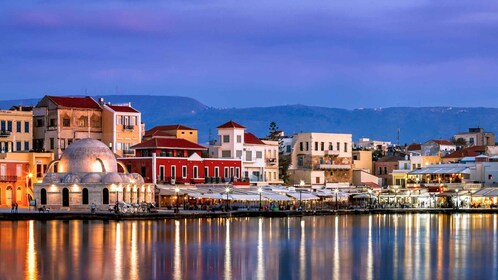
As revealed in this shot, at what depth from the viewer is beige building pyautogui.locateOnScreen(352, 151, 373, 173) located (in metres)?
134

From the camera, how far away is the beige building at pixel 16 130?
101 meters

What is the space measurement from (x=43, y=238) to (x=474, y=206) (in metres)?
67.5

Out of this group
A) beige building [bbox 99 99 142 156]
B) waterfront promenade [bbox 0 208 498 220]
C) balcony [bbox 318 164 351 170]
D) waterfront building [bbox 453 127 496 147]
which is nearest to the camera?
waterfront promenade [bbox 0 208 498 220]

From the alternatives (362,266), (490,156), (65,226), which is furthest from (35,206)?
(490,156)

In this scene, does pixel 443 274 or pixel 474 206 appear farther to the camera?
pixel 474 206

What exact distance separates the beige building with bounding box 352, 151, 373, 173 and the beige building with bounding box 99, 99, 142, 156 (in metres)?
36.1

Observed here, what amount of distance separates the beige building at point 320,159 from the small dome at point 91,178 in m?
35.7

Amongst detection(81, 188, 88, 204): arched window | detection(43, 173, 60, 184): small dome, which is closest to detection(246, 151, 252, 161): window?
detection(81, 188, 88, 204): arched window

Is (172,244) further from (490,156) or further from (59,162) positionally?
(490,156)

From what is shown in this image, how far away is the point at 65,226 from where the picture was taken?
238 ft

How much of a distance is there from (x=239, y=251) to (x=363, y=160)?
275 feet

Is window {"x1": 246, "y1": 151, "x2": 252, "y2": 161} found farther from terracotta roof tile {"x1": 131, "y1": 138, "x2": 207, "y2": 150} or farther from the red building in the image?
Answer: terracotta roof tile {"x1": 131, "y1": 138, "x2": 207, "y2": 150}

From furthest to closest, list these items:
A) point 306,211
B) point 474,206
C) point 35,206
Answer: point 474,206
point 306,211
point 35,206

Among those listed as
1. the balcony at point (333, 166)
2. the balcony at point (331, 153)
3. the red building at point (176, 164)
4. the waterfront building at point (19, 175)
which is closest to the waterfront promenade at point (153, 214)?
the waterfront building at point (19, 175)
